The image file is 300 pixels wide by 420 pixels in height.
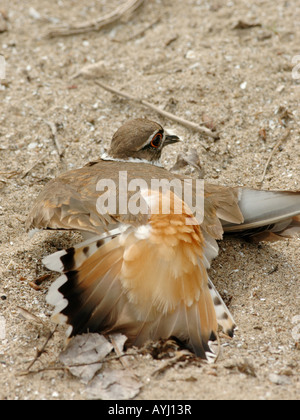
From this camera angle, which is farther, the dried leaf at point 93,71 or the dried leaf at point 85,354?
the dried leaf at point 93,71

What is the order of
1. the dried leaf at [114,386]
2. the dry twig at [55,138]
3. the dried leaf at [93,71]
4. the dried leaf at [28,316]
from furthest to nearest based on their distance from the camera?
the dried leaf at [93,71], the dry twig at [55,138], the dried leaf at [28,316], the dried leaf at [114,386]

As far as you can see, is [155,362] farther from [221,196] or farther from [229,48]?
[229,48]

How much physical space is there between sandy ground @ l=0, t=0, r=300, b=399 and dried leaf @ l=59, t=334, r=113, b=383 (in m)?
0.08

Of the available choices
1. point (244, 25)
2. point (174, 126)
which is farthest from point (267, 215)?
point (244, 25)

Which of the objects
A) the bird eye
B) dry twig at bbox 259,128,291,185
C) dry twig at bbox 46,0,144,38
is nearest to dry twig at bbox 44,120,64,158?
the bird eye

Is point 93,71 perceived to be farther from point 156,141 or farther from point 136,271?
point 136,271

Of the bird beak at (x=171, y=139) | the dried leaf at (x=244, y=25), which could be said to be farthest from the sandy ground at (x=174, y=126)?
the bird beak at (x=171, y=139)

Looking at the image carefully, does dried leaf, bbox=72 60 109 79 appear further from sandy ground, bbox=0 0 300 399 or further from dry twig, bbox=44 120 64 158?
dry twig, bbox=44 120 64 158

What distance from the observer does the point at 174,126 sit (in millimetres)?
5812

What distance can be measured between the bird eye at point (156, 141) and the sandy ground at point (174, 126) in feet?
1.52

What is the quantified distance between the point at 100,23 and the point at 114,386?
518 centimetres

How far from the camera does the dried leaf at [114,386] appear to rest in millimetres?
3244

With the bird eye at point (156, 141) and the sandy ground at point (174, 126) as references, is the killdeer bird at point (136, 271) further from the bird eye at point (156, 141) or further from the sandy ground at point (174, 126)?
the bird eye at point (156, 141)
